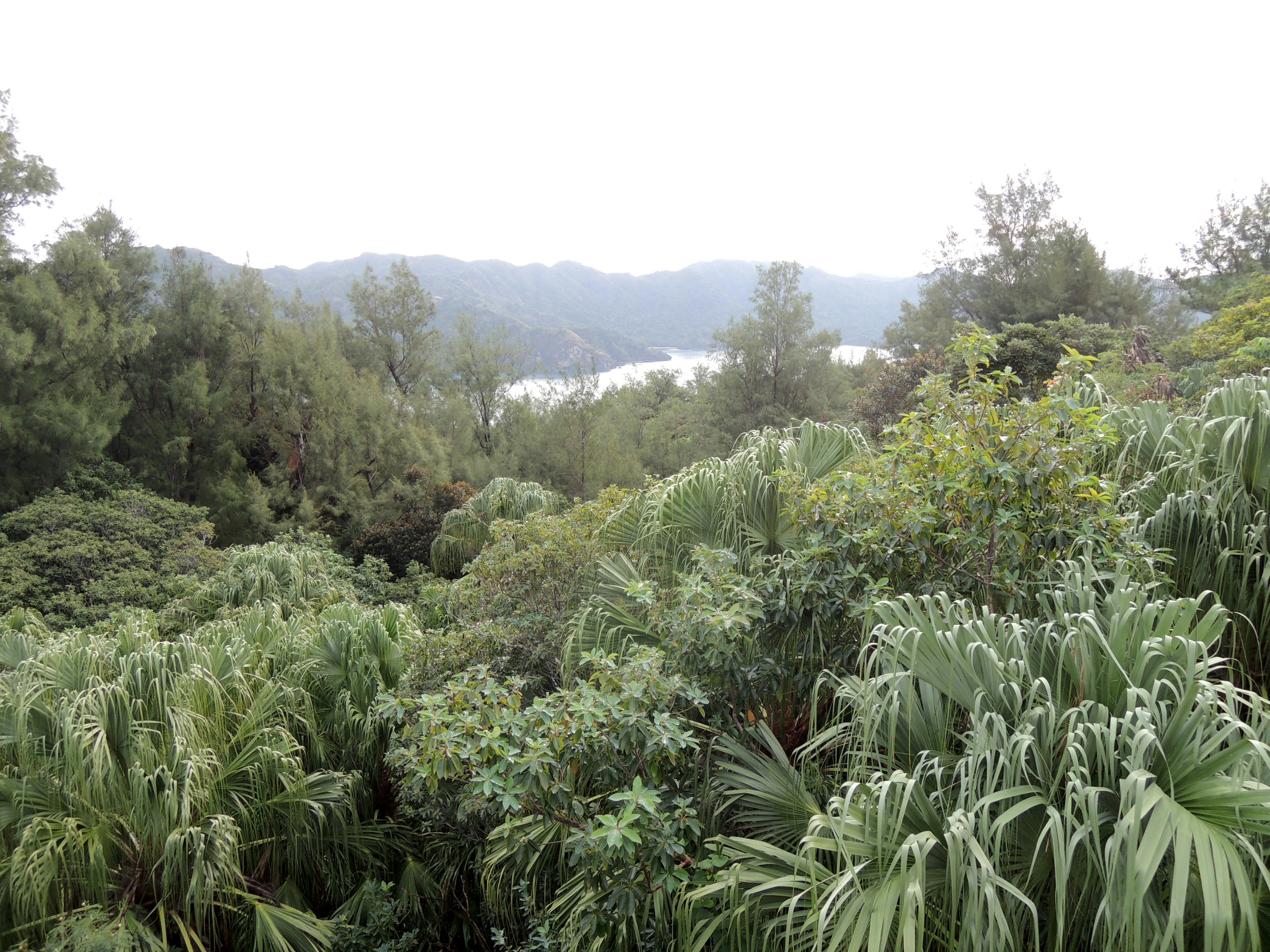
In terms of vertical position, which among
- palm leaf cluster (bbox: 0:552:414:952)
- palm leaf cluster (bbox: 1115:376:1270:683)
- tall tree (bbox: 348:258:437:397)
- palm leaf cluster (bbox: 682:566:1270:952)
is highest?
tall tree (bbox: 348:258:437:397)

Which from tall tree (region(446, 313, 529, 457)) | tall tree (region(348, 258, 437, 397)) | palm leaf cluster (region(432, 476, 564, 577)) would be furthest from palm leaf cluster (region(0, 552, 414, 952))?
tall tree (region(348, 258, 437, 397))

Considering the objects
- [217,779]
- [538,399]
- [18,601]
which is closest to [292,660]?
[217,779]

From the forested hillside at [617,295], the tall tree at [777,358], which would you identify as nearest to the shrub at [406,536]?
the tall tree at [777,358]

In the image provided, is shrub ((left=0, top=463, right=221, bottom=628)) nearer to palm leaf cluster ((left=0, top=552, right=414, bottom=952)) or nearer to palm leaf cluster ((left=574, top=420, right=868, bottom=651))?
palm leaf cluster ((left=0, top=552, right=414, bottom=952))

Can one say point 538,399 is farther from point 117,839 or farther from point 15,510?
point 117,839

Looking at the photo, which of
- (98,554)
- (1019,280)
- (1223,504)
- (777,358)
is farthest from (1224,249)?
(98,554)

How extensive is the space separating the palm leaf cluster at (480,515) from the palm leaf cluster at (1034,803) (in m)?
8.88

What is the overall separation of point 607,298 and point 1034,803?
16321cm

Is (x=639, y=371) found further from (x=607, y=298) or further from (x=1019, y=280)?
(x=607, y=298)

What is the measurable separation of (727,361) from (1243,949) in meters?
23.8

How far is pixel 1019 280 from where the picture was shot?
27766mm

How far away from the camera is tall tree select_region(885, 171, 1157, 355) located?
2472 cm

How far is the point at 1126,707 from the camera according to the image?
1981mm

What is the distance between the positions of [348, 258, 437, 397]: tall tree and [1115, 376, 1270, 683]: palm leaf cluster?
79.4 feet
